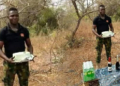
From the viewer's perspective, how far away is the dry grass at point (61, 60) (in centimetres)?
446

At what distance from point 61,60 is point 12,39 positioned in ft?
11.2

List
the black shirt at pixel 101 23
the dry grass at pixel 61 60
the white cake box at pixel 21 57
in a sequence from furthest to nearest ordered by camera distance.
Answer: the dry grass at pixel 61 60 → the black shirt at pixel 101 23 → the white cake box at pixel 21 57

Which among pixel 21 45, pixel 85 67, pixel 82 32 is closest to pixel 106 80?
pixel 85 67

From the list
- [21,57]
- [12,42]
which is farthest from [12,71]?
[12,42]

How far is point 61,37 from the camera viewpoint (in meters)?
8.12

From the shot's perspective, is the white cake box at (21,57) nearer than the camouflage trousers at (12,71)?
Yes

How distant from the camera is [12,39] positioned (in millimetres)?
2664

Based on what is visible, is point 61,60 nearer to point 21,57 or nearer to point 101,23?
point 101,23

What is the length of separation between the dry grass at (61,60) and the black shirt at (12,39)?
1.61 metres

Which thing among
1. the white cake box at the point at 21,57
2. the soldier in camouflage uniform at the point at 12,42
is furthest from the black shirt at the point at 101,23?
the white cake box at the point at 21,57

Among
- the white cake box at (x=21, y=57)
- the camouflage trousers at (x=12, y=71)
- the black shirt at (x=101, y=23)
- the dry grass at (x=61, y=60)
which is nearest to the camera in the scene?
the white cake box at (x=21, y=57)

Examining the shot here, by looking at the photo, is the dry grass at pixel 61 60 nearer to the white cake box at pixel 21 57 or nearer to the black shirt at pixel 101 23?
the black shirt at pixel 101 23

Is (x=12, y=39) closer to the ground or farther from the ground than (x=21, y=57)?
farther from the ground

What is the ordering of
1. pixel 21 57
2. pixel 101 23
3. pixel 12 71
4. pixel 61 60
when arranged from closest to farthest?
pixel 21 57, pixel 12 71, pixel 101 23, pixel 61 60
